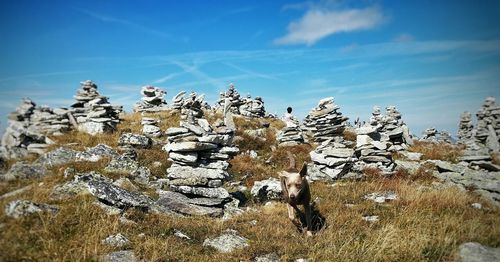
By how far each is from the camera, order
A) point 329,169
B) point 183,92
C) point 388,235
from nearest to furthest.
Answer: point 388,235
point 329,169
point 183,92

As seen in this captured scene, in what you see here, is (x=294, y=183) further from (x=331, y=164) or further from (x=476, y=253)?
(x=331, y=164)

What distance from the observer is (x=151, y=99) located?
3850 cm

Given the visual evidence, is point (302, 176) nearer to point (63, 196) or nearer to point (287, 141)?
point (63, 196)

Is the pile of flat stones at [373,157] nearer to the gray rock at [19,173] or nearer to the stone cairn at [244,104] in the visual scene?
the gray rock at [19,173]

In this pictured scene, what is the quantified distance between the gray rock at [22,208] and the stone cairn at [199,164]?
5948mm

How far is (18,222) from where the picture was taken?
618cm

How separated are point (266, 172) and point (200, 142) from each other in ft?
20.9

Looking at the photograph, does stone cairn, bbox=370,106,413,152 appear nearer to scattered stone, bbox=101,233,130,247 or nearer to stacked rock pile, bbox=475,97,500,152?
stacked rock pile, bbox=475,97,500,152

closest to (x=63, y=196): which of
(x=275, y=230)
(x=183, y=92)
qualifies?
(x=275, y=230)

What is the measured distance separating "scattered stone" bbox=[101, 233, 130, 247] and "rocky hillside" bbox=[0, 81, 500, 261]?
5 centimetres

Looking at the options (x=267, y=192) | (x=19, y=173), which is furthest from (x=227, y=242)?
(x=267, y=192)

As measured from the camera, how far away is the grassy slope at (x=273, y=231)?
6723mm

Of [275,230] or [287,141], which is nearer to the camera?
[275,230]

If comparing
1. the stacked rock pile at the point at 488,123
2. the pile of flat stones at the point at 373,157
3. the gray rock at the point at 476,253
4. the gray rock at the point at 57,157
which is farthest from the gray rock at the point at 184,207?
the stacked rock pile at the point at 488,123
